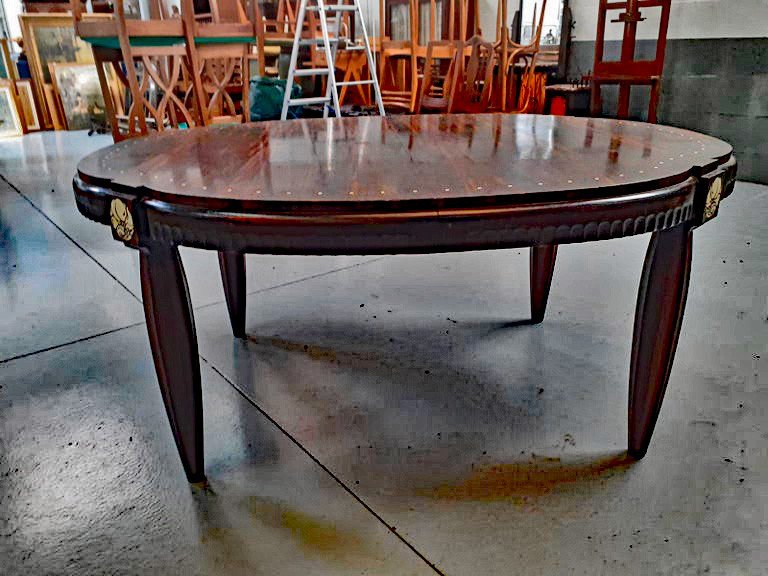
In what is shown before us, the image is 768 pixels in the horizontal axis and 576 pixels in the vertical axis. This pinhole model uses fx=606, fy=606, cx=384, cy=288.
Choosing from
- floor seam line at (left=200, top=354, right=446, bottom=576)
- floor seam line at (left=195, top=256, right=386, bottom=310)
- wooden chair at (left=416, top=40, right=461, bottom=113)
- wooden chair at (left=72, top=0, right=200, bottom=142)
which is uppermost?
wooden chair at (left=72, top=0, right=200, bottom=142)

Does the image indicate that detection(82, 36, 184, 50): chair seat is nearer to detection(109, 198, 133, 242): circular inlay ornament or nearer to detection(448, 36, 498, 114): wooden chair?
detection(448, 36, 498, 114): wooden chair

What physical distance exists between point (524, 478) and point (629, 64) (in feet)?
11.1

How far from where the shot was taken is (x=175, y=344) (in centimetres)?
100

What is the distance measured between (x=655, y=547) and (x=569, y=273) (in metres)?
1.31

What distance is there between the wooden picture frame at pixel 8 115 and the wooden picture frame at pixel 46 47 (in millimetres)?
405

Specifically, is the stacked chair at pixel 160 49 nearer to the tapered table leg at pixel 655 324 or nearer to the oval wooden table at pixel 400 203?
the oval wooden table at pixel 400 203

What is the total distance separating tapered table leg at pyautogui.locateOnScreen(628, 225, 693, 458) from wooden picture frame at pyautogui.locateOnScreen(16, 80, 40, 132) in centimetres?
684

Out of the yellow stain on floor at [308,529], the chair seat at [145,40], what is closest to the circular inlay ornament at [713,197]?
the yellow stain on floor at [308,529]

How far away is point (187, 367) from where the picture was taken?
101 centimetres

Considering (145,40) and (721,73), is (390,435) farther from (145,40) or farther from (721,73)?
(721,73)

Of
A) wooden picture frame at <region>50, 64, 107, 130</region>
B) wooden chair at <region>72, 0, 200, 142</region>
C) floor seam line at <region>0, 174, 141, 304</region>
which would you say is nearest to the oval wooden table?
floor seam line at <region>0, 174, 141, 304</region>

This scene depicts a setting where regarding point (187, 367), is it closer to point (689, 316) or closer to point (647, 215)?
point (647, 215)

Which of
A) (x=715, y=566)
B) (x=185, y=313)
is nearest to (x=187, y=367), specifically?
(x=185, y=313)

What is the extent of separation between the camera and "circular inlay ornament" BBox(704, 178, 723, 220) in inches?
37.3
